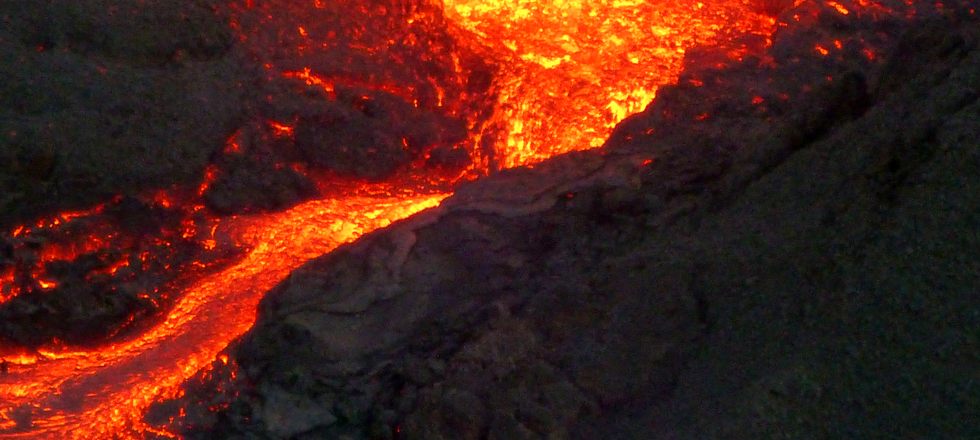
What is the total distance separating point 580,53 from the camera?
4.22 meters

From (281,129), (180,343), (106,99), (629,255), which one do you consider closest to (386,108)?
(281,129)

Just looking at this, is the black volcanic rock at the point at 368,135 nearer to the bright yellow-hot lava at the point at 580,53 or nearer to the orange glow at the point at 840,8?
the bright yellow-hot lava at the point at 580,53

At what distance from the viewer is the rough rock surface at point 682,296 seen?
2047 mm

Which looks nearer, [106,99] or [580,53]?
[106,99]

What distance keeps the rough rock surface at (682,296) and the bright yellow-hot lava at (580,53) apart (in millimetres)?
735

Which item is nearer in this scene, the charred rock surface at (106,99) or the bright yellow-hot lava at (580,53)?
the charred rock surface at (106,99)

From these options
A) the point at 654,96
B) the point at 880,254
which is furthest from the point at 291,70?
the point at 880,254

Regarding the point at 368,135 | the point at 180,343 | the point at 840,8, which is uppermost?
the point at 840,8

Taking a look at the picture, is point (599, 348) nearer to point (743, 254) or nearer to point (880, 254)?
point (743, 254)

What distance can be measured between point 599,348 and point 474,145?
1.75 metres

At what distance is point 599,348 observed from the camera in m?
2.39

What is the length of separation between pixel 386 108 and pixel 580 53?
807 mm

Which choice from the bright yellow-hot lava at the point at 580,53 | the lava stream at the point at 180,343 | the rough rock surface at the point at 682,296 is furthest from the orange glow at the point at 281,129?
the rough rock surface at the point at 682,296

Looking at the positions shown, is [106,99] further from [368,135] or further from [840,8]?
[840,8]
